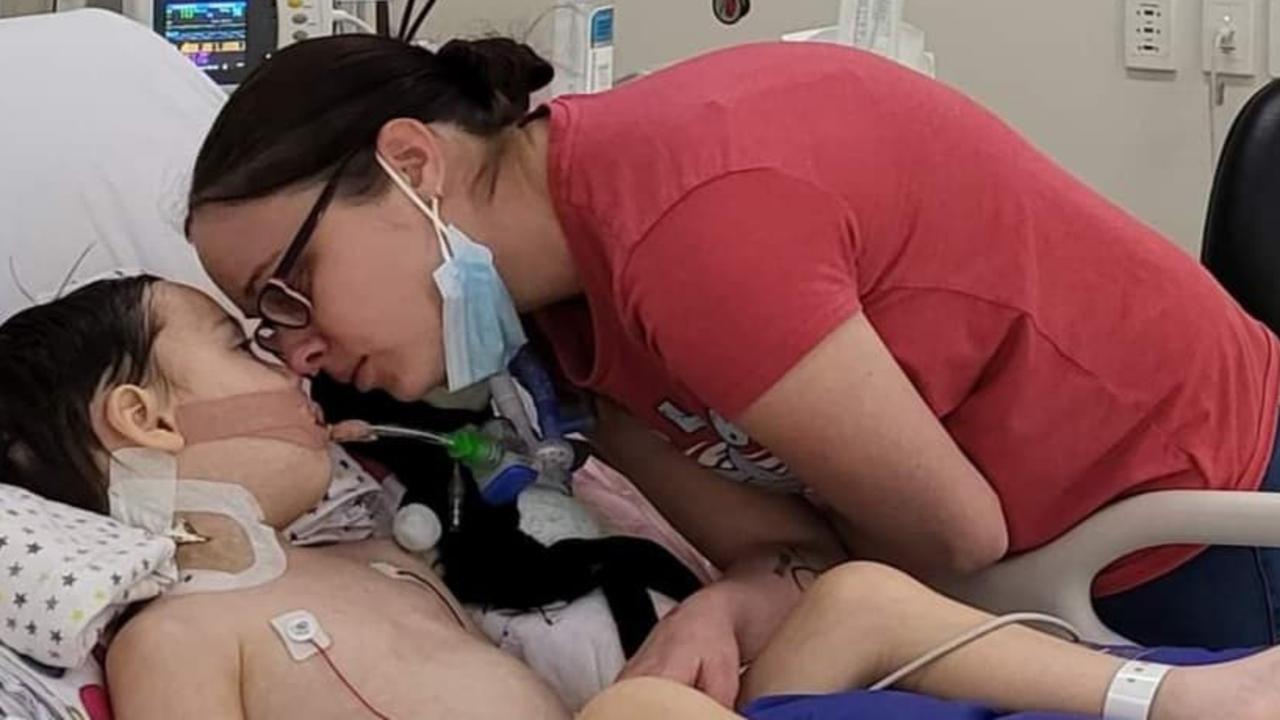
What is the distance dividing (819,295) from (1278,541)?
47 cm

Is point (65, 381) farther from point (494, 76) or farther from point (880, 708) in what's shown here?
point (880, 708)

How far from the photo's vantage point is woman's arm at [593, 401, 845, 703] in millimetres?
1724

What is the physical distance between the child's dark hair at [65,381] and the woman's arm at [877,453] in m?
0.60

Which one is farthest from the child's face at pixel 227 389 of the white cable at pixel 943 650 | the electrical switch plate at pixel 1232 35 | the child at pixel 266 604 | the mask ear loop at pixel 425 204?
the electrical switch plate at pixel 1232 35

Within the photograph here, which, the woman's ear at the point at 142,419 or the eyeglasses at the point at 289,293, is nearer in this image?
the eyeglasses at the point at 289,293

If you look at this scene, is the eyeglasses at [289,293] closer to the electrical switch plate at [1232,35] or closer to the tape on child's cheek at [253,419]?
the tape on child's cheek at [253,419]

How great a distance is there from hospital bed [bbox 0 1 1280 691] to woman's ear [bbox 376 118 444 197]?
464 mm

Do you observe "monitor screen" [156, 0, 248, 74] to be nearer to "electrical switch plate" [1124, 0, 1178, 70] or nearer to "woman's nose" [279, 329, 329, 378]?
"woman's nose" [279, 329, 329, 378]

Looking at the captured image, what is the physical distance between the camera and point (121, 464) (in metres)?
1.67

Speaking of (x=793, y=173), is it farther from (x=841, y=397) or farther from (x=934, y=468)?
(x=934, y=468)

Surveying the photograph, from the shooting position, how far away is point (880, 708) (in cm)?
138

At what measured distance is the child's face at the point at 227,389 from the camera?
67.2 inches

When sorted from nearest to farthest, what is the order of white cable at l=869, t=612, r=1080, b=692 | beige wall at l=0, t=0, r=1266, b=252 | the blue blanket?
1. the blue blanket
2. white cable at l=869, t=612, r=1080, b=692
3. beige wall at l=0, t=0, r=1266, b=252

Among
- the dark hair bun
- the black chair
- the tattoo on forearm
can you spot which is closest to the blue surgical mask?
the dark hair bun
